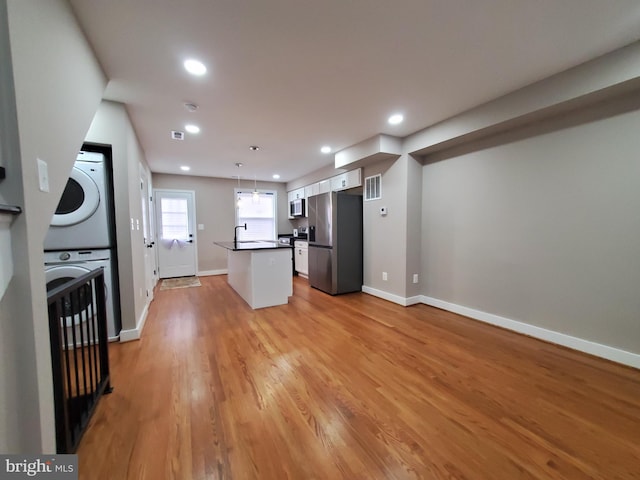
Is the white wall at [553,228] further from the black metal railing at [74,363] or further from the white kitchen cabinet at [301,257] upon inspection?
the black metal railing at [74,363]

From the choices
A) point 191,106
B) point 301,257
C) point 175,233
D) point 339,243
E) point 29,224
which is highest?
point 191,106

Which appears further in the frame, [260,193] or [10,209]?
[260,193]

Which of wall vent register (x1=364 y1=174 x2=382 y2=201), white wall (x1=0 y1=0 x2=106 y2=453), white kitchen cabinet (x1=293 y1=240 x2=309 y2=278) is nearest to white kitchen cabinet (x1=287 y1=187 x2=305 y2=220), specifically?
white kitchen cabinet (x1=293 y1=240 x2=309 y2=278)

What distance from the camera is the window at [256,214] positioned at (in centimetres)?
662

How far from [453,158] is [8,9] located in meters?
3.85

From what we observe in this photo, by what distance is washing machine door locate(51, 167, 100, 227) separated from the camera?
235 cm

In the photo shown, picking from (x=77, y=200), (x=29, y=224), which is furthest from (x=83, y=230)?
(x=29, y=224)

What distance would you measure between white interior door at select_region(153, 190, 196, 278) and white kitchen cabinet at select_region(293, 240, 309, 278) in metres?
2.47

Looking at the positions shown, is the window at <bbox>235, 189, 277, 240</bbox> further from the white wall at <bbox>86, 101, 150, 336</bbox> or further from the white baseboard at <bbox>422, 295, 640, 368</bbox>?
the white baseboard at <bbox>422, 295, 640, 368</bbox>

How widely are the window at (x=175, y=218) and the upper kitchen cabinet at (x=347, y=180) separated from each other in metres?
3.64

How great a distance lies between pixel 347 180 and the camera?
4.71 meters

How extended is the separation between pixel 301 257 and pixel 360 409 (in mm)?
4417

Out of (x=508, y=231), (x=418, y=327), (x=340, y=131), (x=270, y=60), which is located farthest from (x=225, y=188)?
(x=508, y=231)

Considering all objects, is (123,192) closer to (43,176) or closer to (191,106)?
(191,106)
